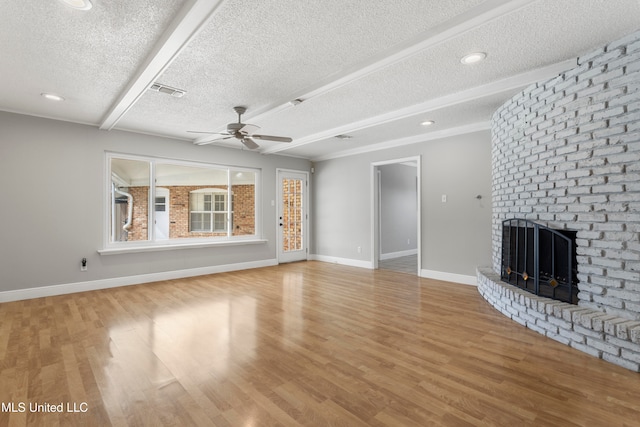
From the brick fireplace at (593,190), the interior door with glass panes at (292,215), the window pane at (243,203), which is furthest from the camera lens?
the interior door with glass panes at (292,215)

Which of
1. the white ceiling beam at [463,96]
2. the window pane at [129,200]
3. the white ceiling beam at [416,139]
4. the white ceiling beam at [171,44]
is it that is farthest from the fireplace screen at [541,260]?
the window pane at [129,200]

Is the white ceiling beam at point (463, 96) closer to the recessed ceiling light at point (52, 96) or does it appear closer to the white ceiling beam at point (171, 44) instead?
the white ceiling beam at point (171, 44)

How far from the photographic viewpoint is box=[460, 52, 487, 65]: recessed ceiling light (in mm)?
2629

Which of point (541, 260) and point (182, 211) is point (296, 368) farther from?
point (182, 211)

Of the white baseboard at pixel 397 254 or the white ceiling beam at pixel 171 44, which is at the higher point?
the white ceiling beam at pixel 171 44

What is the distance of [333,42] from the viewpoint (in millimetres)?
2434

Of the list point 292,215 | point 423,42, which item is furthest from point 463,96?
point 292,215

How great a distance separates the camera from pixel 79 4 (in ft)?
6.36

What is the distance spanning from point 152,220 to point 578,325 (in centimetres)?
583

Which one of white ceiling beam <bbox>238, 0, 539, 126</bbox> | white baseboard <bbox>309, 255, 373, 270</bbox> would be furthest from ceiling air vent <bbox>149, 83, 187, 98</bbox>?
white baseboard <bbox>309, 255, 373, 270</bbox>

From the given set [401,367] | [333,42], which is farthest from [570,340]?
[333,42]

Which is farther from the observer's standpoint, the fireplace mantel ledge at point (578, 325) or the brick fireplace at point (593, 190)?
the brick fireplace at point (593, 190)

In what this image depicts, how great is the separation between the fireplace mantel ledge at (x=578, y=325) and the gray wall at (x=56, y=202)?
206 inches

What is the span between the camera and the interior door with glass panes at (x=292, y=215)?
275 inches
